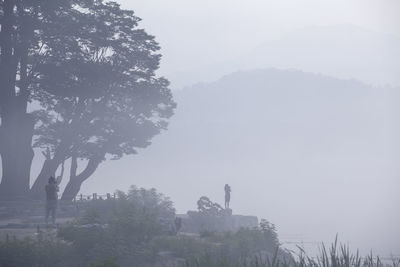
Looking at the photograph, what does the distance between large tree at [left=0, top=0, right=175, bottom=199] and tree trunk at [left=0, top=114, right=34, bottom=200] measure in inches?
30.3

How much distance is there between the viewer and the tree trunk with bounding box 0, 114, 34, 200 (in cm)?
3606

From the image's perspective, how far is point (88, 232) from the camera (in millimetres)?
17469

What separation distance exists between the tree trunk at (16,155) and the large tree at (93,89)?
2.52 feet

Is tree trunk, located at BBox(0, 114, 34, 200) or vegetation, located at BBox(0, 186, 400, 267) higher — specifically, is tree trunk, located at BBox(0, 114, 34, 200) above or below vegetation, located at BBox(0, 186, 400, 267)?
above

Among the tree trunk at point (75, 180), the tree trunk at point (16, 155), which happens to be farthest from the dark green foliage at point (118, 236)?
the tree trunk at point (75, 180)

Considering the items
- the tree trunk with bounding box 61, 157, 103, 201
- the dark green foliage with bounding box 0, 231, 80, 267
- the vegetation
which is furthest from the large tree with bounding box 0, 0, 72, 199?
the dark green foliage with bounding box 0, 231, 80, 267

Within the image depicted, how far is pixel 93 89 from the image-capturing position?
3897 cm

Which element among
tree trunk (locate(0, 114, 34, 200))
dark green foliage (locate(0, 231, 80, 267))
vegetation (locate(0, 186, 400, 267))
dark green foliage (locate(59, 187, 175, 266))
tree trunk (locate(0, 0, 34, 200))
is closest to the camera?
dark green foliage (locate(0, 231, 80, 267))

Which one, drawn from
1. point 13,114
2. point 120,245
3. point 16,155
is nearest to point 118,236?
point 120,245

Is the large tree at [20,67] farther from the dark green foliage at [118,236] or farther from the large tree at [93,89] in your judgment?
the dark green foliage at [118,236]

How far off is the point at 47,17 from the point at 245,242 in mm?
24444

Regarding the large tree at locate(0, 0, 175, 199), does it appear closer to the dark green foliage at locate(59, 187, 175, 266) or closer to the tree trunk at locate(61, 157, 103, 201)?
the tree trunk at locate(61, 157, 103, 201)

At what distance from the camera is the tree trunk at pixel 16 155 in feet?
118

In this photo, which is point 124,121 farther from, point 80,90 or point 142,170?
point 142,170
